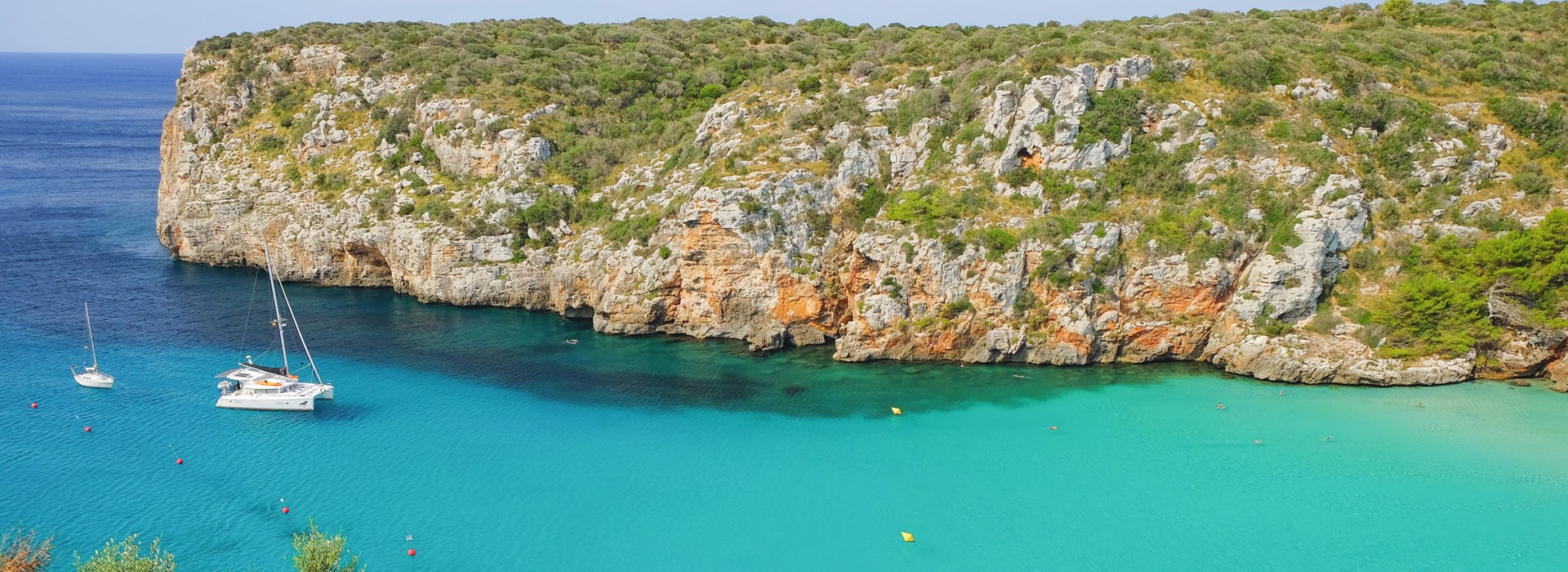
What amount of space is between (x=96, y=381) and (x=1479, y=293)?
6444 cm

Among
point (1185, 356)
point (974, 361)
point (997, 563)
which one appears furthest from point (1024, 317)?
point (997, 563)

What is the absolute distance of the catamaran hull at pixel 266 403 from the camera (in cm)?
3706

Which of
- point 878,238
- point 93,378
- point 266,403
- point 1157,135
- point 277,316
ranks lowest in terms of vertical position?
point 266,403

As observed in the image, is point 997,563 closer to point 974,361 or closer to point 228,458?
point 974,361

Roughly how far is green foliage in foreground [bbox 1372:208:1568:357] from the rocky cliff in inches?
15.6

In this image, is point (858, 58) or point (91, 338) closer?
point (91, 338)

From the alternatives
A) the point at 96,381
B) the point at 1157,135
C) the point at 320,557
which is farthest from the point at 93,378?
the point at 1157,135

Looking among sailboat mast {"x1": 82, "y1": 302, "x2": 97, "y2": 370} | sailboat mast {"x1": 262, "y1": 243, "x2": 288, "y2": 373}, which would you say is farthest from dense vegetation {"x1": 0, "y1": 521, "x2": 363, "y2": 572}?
→ sailboat mast {"x1": 82, "y1": 302, "x2": 97, "y2": 370}

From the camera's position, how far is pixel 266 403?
3716 cm

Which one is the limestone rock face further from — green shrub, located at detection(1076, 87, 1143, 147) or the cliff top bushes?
the cliff top bushes

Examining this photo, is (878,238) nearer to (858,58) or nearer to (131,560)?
(858,58)

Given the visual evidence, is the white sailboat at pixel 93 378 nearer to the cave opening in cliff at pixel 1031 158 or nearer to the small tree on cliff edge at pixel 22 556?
the small tree on cliff edge at pixel 22 556

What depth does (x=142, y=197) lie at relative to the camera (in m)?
82.4

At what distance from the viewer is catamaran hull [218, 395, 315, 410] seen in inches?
1459
